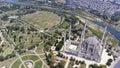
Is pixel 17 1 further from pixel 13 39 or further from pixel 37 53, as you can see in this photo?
pixel 37 53

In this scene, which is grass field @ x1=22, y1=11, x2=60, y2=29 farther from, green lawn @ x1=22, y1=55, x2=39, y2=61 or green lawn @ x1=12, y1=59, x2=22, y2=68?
green lawn @ x1=12, y1=59, x2=22, y2=68

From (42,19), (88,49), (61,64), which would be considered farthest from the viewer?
(42,19)

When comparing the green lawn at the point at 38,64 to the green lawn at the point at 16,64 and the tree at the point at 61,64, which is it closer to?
the green lawn at the point at 16,64

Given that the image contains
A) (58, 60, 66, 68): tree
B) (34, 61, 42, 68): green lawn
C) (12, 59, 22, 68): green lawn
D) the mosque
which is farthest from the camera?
the mosque

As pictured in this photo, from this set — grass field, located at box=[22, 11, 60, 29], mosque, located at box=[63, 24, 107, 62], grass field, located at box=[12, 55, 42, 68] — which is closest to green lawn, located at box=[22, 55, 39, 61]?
grass field, located at box=[12, 55, 42, 68]

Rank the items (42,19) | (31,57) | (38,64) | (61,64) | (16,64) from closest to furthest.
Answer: (61,64) < (16,64) < (38,64) < (31,57) < (42,19)

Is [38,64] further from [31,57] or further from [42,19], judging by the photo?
[42,19]

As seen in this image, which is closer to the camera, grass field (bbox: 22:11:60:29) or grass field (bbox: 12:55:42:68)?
grass field (bbox: 12:55:42:68)

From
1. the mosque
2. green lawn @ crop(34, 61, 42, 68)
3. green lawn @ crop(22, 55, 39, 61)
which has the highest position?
the mosque

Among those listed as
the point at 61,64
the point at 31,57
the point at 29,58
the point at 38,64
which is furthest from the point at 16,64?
the point at 61,64
